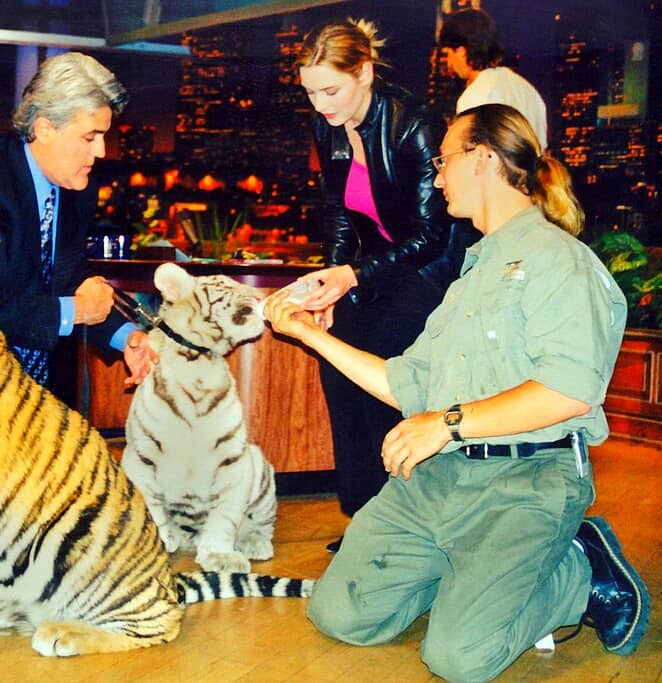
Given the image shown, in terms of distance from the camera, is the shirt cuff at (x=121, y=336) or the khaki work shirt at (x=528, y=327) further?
the shirt cuff at (x=121, y=336)

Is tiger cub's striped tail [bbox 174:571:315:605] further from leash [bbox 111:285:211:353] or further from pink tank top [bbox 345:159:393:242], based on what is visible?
pink tank top [bbox 345:159:393:242]

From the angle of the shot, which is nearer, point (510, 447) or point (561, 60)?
point (510, 447)

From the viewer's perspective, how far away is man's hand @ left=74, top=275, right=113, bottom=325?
10.4 ft

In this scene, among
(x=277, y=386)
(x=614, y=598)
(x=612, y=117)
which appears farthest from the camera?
(x=612, y=117)

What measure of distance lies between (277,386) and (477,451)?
1804mm

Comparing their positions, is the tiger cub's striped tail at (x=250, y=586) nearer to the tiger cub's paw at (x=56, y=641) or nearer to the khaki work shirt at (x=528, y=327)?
the tiger cub's paw at (x=56, y=641)

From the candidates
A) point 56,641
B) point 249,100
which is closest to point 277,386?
point 56,641

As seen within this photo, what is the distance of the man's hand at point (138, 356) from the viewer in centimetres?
348

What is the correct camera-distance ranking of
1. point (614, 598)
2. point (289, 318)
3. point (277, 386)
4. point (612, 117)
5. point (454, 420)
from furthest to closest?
point (612, 117) → point (277, 386) → point (289, 318) → point (614, 598) → point (454, 420)

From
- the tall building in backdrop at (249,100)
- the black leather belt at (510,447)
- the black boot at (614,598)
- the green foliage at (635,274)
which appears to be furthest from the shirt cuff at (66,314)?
the tall building in backdrop at (249,100)

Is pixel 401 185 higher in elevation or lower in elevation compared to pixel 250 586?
higher

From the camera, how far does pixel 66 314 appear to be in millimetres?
3148

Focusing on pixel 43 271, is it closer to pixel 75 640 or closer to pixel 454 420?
pixel 75 640

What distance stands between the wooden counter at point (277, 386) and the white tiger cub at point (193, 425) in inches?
26.2
